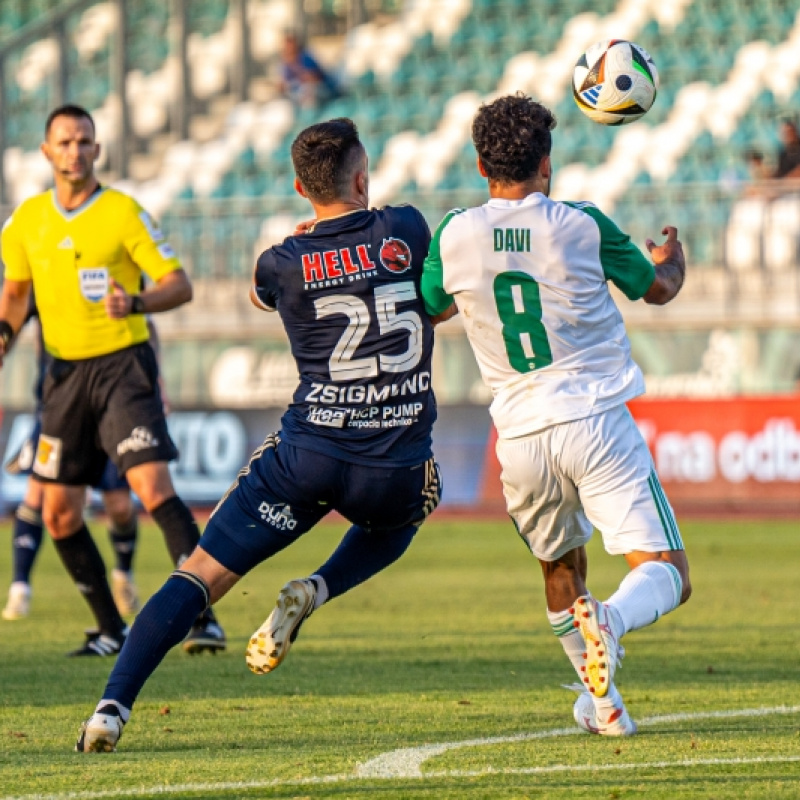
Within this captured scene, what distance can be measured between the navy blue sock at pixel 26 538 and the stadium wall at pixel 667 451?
7411 millimetres

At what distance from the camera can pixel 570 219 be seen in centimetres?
512

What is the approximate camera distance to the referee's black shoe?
757cm

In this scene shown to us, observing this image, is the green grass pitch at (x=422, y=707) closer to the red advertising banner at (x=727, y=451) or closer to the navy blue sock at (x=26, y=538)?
the navy blue sock at (x=26, y=538)

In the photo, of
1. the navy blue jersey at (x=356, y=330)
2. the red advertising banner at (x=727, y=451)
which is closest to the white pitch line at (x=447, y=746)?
the navy blue jersey at (x=356, y=330)

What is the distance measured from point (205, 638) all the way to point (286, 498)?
99.9 inches

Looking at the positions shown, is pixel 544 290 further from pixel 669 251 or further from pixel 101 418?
pixel 101 418

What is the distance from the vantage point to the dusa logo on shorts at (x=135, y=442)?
23.7 feet

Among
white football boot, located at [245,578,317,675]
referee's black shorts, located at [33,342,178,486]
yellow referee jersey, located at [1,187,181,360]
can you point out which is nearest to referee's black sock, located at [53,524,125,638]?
referee's black shorts, located at [33,342,178,486]

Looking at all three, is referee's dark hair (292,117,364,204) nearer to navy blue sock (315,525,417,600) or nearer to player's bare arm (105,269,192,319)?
player's bare arm (105,269,192,319)

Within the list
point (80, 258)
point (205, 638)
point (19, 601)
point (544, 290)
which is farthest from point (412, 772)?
point (19, 601)

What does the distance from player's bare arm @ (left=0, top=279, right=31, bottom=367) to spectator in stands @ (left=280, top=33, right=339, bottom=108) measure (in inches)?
648

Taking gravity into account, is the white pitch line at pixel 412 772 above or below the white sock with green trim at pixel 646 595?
below

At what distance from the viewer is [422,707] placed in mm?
5934

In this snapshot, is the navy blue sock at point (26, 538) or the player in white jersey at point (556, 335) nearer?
the player in white jersey at point (556, 335)
